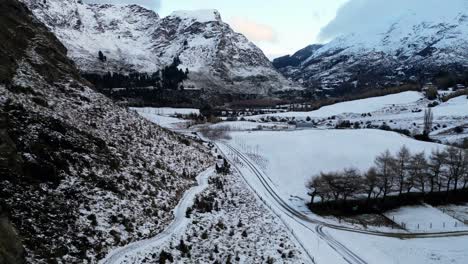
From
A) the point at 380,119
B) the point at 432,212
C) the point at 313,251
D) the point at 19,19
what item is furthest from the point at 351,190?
the point at 380,119

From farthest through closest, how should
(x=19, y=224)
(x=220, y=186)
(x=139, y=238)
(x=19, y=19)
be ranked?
(x=19, y=19) → (x=220, y=186) → (x=139, y=238) → (x=19, y=224)

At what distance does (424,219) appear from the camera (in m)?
58.0

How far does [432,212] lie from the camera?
6119 centimetres

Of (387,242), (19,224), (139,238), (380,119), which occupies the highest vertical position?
(380,119)

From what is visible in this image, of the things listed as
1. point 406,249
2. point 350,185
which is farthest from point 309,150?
point 406,249

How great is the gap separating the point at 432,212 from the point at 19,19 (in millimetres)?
66914

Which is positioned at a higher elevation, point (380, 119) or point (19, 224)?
point (380, 119)

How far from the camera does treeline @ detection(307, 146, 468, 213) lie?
2466 inches

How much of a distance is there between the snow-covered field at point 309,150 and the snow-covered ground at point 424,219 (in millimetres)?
14762

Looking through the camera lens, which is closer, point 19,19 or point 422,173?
point 19,19

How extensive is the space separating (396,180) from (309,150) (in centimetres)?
2543

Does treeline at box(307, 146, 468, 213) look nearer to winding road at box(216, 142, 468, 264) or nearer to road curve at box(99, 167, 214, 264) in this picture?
winding road at box(216, 142, 468, 264)

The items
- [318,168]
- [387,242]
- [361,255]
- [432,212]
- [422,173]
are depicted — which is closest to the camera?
[361,255]

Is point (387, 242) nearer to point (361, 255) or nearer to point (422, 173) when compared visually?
point (361, 255)
